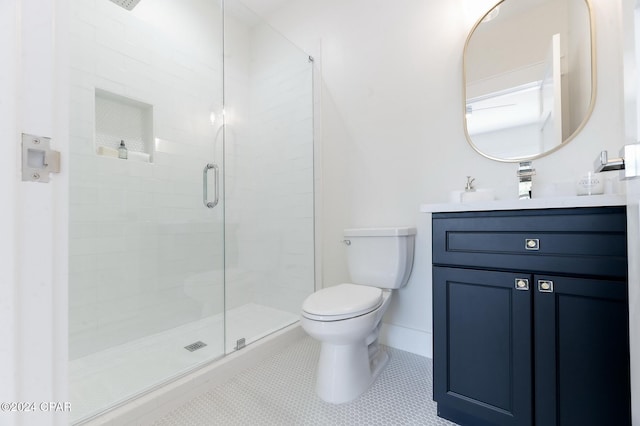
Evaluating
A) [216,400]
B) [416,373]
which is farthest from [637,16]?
[216,400]

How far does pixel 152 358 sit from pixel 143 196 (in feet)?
3.26

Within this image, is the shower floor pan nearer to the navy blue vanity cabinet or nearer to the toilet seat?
the toilet seat

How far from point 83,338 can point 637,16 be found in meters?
2.35

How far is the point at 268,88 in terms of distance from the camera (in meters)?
2.38

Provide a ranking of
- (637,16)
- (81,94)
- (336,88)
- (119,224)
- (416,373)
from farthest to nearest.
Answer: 1. (336,88)
2. (119,224)
3. (81,94)
4. (416,373)
5. (637,16)

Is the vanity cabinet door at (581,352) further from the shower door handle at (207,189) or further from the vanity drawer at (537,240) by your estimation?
the shower door handle at (207,189)

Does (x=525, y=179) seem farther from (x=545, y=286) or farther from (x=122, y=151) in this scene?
(x=122, y=151)

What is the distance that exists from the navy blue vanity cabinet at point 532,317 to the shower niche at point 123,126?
191cm

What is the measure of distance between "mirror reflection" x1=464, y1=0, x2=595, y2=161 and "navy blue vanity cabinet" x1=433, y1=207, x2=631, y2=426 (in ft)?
2.09

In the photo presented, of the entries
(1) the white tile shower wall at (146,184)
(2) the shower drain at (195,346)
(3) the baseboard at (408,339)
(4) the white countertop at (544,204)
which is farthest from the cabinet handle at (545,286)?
(1) the white tile shower wall at (146,184)

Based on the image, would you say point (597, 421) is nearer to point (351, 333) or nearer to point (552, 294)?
point (552, 294)

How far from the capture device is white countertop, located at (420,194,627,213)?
80cm

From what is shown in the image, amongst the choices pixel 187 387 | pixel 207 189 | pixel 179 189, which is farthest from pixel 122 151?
pixel 187 387

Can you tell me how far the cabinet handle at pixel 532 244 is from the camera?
0.92m
